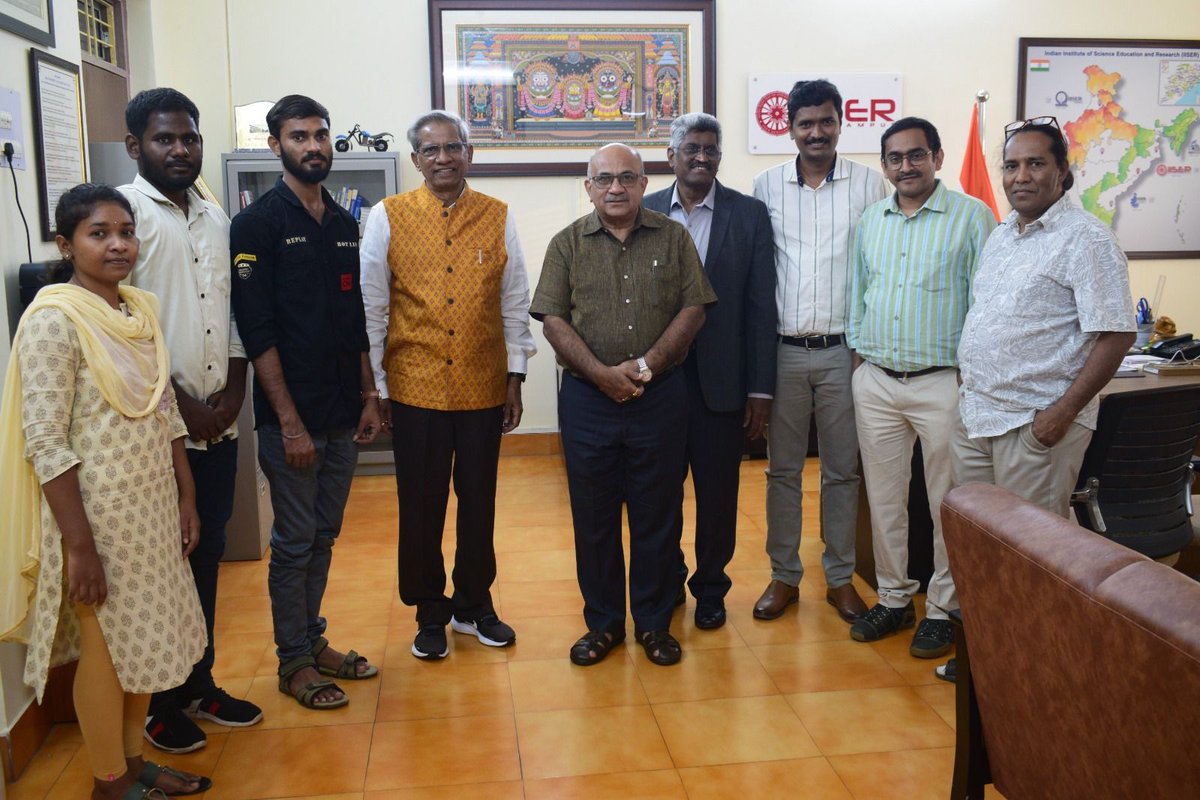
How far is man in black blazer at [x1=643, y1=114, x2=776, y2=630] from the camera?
10.3ft

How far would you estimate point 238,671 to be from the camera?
3021mm

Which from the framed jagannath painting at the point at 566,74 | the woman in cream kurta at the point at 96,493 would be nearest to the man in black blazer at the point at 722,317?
the woman in cream kurta at the point at 96,493

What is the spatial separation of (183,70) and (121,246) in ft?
12.2

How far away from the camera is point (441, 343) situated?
9.51 ft

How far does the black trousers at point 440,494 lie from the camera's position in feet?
9.79

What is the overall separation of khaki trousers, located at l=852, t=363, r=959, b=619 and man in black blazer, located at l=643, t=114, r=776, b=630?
321 mm

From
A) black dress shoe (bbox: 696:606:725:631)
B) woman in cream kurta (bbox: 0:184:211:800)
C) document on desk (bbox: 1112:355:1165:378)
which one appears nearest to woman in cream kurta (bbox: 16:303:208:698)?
woman in cream kurta (bbox: 0:184:211:800)

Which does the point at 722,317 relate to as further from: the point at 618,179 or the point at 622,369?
the point at 618,179

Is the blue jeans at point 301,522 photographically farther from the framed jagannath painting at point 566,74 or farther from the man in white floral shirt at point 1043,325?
the framed jagannath painting at point 566,74

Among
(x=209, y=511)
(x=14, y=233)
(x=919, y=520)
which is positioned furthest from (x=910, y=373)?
(x=14, y=233)

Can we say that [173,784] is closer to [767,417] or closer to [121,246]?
[121,246]

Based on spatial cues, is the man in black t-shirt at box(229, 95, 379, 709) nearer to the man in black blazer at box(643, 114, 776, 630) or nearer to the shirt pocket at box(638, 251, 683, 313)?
the shirt pocket at box(638, 251, 683, 313)

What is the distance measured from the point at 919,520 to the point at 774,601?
23.6 inches

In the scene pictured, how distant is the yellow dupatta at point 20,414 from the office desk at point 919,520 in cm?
242
